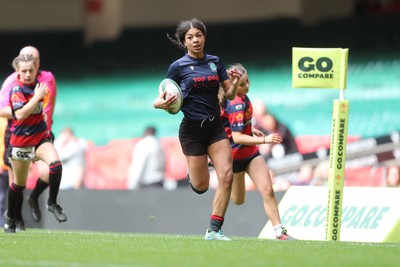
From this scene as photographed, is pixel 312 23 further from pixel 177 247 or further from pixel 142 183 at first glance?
pixel 177 247

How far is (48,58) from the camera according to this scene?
27.6 meters

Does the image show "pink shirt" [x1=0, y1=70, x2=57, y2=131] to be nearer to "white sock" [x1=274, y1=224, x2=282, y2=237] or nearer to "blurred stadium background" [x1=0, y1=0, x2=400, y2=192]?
"white sock" [x1=274, y1=224, x2=282, y2=237]

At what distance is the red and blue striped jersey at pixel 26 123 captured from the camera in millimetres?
13539

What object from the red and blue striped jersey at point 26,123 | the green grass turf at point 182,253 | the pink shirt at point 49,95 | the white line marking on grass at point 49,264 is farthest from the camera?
the pink shirt at point 49,95

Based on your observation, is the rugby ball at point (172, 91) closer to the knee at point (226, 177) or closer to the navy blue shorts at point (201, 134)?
the navy blue shorts at point (201, 134)

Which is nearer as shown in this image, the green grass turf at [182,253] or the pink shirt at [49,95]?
the green grass turf at [182,253]

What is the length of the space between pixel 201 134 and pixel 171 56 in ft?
45.3

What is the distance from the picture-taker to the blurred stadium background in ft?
73.2

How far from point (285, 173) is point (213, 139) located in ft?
31.9

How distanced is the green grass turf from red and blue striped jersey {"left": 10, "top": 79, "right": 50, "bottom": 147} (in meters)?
1.80

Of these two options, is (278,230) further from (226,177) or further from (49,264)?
(49,264)

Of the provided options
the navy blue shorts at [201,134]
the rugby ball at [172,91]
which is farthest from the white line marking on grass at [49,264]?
the navy blue shorts at [201,134]

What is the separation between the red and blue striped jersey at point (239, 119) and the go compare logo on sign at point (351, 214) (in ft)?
6.35

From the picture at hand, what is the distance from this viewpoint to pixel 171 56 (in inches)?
1025
